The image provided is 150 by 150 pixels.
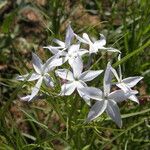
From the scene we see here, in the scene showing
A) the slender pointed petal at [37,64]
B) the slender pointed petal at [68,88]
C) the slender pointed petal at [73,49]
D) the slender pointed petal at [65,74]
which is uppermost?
the slender pointed petal at [73,49]

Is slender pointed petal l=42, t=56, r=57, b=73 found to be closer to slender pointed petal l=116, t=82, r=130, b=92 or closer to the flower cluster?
the flower cluster

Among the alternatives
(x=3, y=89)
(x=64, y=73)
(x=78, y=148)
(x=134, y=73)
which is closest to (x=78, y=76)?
(x=64, y=73)

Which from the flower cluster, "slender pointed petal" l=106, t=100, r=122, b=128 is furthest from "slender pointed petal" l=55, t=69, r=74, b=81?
"slender pointed petal" l=106, t=100, r=122, b=128

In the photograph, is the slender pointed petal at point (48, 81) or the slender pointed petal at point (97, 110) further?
the slender pointed petal at point (48, 81)

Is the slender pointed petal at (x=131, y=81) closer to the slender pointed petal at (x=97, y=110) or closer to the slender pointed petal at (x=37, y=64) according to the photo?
the slender pointed petal at (x=97, y=110)

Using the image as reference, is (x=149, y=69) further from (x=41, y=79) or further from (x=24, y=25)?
(x=24, y=25)

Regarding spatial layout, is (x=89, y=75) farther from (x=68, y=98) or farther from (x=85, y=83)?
(x=68, y=98)

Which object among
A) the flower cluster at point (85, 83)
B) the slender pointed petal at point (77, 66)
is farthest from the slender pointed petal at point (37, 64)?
the slender pointed petal at point (77, 66)
